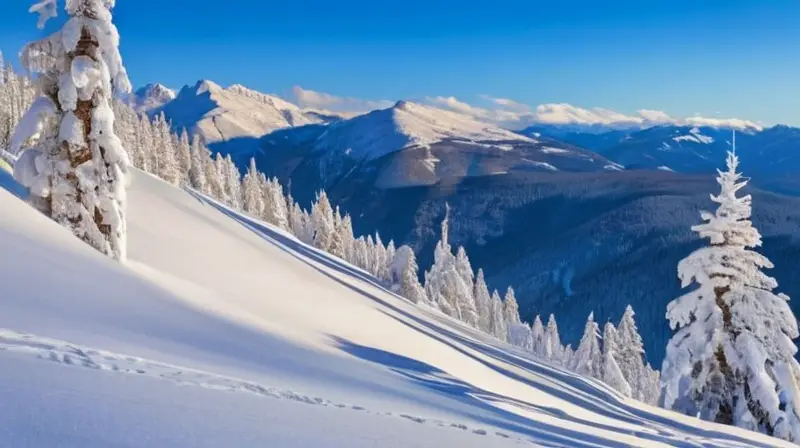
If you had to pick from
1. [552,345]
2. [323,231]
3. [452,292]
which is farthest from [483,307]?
[323,231]

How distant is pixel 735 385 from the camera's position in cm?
2038

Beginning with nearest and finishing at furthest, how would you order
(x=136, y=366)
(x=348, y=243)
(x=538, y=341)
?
1. (x=136, y=366)
2. (x=538, y=341)
3. (x=348, y=243)

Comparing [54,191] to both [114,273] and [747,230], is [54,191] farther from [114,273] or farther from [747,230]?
[747,230]

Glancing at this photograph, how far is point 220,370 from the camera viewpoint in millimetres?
8578

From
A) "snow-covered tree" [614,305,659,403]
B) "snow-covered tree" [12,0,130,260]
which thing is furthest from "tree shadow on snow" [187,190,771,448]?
"snow-covered tree" [614,305,659,403]

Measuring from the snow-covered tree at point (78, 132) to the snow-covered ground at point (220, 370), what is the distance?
190cm

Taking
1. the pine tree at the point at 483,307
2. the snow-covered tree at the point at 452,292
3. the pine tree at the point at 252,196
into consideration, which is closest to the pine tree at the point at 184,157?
the pine tree at the point at 252,196

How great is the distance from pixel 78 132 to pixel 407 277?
136 ft

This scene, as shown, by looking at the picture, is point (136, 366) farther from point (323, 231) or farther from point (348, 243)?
point (348, 243)

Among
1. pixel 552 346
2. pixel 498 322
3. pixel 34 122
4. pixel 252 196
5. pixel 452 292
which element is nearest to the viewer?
pixel 34 122

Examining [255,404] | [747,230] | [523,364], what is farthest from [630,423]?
[255,404]

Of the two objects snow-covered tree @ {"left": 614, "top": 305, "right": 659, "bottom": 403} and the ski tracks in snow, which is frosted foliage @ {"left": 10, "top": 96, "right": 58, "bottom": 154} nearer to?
the ski tracks in snow

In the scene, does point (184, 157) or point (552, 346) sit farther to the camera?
point (184, 157)

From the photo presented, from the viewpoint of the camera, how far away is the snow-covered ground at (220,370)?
5594mm
